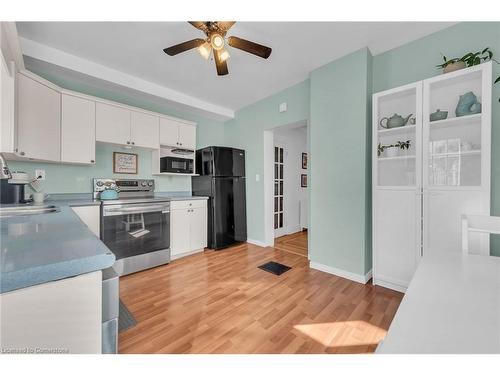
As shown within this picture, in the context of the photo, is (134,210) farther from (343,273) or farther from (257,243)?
(343,273)

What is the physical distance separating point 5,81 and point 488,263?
3.14 meters

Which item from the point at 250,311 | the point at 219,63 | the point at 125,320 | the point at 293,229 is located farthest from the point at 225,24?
the point at 293,229

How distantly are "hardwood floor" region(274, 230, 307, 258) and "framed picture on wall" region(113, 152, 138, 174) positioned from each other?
264cm

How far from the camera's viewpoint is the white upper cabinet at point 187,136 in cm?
333

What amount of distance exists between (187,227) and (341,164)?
231 cm

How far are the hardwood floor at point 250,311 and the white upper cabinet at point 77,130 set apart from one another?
153 centimetres

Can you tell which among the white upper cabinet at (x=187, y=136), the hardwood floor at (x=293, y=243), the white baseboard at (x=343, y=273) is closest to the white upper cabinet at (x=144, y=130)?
the white upper cabinet at (x=187, y=136)

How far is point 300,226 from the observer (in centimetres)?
487

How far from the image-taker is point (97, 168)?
2777mm

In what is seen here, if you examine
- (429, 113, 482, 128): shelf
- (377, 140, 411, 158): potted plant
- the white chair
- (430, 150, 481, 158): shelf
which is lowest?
the white chair

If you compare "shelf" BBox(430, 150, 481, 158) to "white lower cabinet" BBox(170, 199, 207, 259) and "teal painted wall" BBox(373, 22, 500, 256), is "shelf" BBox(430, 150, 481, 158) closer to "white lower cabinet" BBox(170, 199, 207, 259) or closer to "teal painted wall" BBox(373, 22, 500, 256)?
"teal painted wall" BBox(373, 22, 500, 256)

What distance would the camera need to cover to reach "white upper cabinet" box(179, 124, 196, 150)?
333 cm

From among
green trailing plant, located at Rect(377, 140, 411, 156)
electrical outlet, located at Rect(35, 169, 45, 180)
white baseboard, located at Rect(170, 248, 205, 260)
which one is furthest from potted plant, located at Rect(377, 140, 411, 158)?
electrical outlet, located at Rect(35, 169, 45, 180)
